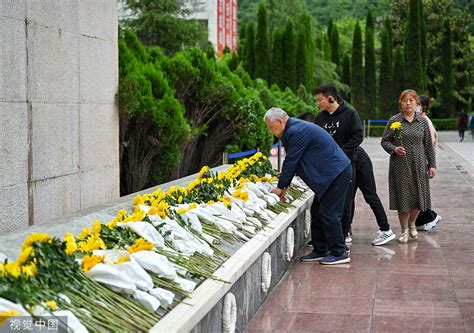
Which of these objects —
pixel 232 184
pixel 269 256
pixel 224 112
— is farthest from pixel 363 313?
pixel 224 112

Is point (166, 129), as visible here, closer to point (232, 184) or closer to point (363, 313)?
point (232, 184)

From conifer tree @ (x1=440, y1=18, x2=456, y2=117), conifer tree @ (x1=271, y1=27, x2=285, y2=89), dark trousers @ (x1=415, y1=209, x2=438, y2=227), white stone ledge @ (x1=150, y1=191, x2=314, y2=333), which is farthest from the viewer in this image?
conifer tree @ (x1=440, y1=18, x2=456, y2=117)

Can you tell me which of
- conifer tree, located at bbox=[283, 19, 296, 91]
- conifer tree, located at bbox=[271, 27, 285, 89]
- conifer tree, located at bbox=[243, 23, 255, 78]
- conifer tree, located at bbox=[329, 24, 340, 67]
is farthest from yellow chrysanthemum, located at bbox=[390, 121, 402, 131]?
conifer tree, located at bbox=[329, 24, 340, 67]

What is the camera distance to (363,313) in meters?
6.71

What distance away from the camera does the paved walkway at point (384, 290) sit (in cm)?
642

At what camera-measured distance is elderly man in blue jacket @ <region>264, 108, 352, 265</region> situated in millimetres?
8062

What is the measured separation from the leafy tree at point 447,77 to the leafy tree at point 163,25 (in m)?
23.5

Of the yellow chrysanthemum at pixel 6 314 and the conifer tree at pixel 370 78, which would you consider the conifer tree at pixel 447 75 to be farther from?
the yellow chrysanthemum at pixel 6 314

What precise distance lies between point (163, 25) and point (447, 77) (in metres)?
25.9

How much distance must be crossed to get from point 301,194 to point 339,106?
119 cm

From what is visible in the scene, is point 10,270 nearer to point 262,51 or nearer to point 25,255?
point 25,255

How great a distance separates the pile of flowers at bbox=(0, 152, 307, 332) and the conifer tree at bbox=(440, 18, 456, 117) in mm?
48460

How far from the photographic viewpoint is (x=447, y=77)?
5372 cm

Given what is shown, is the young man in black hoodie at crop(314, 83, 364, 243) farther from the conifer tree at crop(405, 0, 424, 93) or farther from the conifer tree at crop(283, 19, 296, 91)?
the conifer tree at crop(405, 0, 424, 93)
